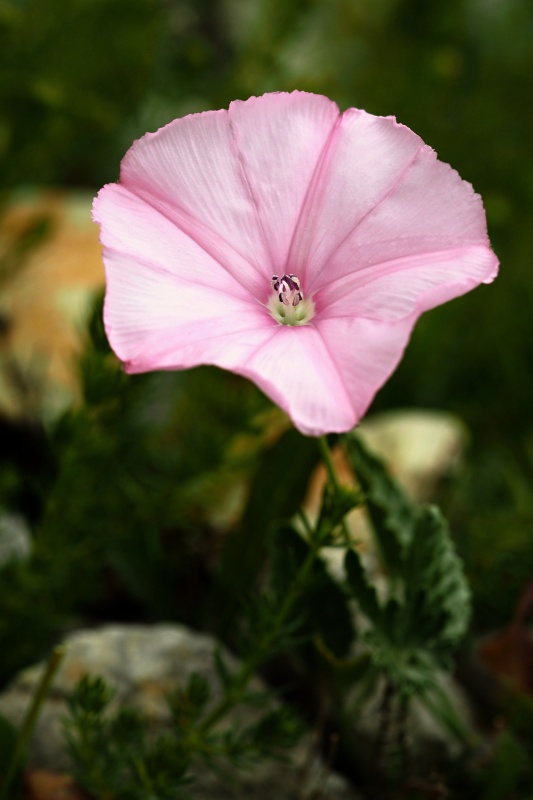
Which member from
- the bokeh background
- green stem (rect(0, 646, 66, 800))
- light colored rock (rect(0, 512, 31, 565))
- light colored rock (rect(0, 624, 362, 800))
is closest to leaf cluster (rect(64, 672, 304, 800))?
green stem (rect(0, 646, 66, 800))

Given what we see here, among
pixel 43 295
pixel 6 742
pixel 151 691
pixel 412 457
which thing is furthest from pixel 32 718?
pixel 43 295

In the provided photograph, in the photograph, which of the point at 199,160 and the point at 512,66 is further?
the point at 512,66

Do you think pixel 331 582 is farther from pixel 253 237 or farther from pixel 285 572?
pixel 253 237

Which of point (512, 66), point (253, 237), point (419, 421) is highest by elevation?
point (512, 66)

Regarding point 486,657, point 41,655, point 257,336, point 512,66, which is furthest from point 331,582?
point 512,66

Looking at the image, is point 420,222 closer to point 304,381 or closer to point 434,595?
point 304,381

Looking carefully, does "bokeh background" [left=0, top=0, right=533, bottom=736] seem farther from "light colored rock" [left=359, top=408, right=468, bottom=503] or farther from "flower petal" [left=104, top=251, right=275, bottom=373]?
"flower petal" [left=104, top=251, right=275, bottom=373]
